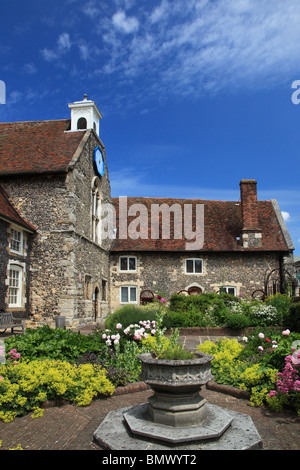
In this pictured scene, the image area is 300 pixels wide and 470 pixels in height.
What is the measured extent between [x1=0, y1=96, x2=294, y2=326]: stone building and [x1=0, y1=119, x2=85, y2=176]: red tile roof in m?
0.05

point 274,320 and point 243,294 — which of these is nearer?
point 274,320

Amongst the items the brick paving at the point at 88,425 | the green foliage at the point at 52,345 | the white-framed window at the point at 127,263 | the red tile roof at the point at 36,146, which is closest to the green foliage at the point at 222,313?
the green foliage at the point at 52,345

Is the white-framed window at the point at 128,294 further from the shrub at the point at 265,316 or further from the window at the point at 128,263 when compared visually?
the shrub at the point at 265,316

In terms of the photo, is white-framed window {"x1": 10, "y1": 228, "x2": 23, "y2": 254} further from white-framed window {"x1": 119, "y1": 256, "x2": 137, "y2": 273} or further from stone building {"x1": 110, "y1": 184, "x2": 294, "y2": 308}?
white-framed window {"x1": 119, "y1": 256, "x2": 137, "y2": 273}

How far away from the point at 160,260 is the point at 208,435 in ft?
57.9

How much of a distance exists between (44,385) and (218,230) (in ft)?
59.5

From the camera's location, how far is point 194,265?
2158 centimetres

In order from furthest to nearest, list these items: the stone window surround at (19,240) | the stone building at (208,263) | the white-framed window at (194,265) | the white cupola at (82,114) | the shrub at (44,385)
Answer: the white-framed window at (194,265) < the stone building at (208,263) < the white cupola at (82,114) < the stone window surround at (19,240) < the shrub at (44,385)

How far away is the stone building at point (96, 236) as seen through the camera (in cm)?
1509

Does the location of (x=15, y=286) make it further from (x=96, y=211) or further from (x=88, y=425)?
(x=88, y=425)

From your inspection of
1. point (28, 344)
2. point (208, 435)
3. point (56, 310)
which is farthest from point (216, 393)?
point (56, 310)

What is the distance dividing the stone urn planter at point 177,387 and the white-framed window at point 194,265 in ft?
56.5

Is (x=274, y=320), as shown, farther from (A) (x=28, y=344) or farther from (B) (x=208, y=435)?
(B) (x=208, y=435)

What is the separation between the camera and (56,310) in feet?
49.0
